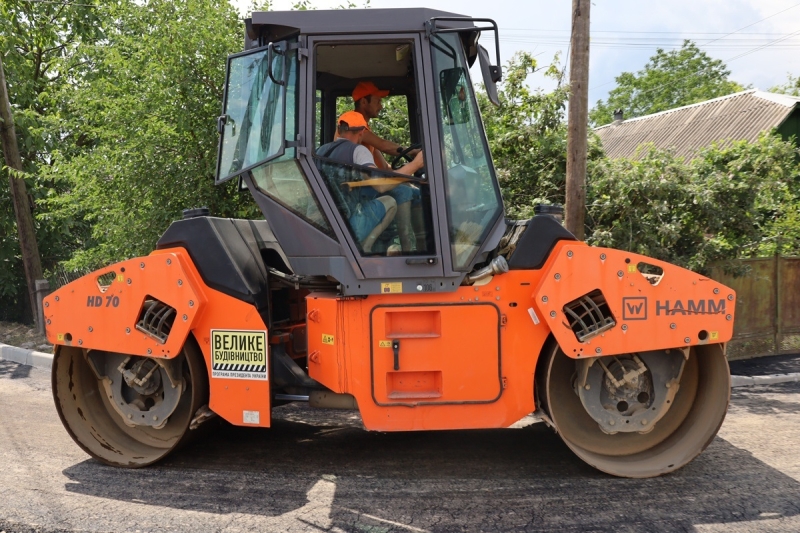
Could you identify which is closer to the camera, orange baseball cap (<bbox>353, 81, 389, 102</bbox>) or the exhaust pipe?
the exhaust pipe

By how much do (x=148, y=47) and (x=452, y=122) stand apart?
195 inches

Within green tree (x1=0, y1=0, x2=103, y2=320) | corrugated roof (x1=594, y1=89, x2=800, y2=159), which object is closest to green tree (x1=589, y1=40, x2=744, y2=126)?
corrugated roof (x1=594, y1=89, x2=800, y2=159)

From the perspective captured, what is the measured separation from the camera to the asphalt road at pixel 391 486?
143 inches

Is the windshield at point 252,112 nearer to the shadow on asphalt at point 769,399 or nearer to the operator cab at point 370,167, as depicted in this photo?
the operator cab at point 370,167

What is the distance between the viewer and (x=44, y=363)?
865 cm

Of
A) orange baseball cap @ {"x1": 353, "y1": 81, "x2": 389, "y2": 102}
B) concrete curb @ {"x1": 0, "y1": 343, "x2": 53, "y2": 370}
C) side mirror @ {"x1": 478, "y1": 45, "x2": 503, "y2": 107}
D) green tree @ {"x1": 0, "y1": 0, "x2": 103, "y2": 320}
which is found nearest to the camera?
side mirror @ {"x1": 478, "y1": 45, "x2": 503, "y2": 107}

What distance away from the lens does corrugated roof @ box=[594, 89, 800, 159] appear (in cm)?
A: 1938

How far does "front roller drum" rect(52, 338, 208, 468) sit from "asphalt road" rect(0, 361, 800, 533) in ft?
0.52

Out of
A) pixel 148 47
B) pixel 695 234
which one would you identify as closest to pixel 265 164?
pixel 148 47

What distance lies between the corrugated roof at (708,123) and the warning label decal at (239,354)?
51.6 ft

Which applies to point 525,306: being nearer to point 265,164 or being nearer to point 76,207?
point 265,164

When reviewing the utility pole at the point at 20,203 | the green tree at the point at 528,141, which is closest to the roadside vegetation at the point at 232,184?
the green tree at the point at 528,141

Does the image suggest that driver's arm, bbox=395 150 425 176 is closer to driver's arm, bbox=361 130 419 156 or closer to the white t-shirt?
the white t-shirt

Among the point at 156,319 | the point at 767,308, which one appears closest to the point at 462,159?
the point at 156,319
